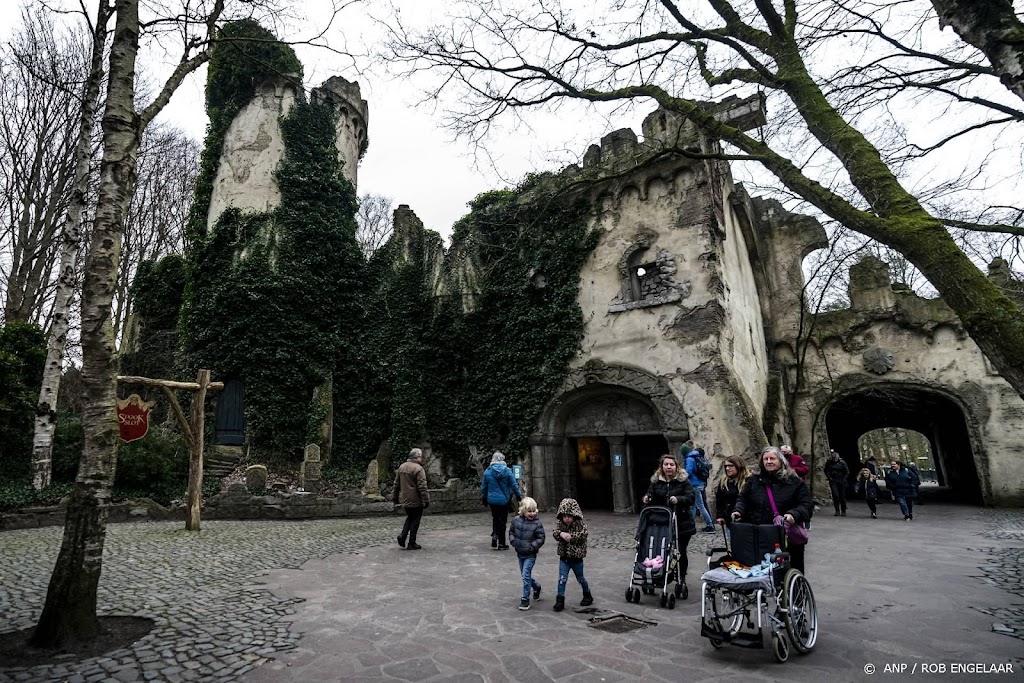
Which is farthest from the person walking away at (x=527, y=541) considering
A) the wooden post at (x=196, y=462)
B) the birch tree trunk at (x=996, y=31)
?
the wooden post at (x=196, y=462)

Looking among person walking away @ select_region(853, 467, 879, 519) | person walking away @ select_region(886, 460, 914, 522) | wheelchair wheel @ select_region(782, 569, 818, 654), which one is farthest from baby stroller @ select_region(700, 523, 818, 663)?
person walking away @ select_region(853, 467, 879, 519)

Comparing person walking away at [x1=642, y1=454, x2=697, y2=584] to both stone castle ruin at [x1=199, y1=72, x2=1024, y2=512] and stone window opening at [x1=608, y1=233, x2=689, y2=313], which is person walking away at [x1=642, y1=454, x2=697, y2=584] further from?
stone window opening at [x1=608, y1=233, x2=689, y2=313]

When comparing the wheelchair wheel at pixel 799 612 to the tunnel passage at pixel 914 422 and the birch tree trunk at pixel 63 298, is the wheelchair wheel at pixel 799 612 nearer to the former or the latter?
the birch tree trunk at pixel 63 298

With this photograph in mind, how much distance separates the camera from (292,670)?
3.84 metres

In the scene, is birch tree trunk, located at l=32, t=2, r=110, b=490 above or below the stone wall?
above

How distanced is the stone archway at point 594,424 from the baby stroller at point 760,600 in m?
9.18

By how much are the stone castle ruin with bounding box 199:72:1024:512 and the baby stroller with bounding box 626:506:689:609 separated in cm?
733

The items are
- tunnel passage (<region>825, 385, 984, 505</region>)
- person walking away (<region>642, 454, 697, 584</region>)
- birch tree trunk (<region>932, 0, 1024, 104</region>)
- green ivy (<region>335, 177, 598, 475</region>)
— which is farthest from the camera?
tunnel passage (<region>825, 385, 984, 505</region>)

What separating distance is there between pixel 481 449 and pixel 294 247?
9.39 m

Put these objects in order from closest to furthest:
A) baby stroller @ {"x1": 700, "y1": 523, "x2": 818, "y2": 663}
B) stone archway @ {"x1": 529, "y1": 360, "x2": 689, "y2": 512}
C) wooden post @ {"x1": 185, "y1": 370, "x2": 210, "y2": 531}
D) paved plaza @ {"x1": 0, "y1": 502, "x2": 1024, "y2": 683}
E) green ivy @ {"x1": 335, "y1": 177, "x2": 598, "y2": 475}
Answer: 1. paved plaza @ {"x1": 0, "y1": 502, "x2": 1024, "y2": 683}
2. baby stroller @ {"x1": 700, "y1": 523, "x2": 818, "y2": 663}
3. wooden post @ {"x1": 185, "y1": 370, "x2": 210, "y2": 531}
4. stone archway @ {"x1": 529, "y1": 360, "x2": 689, "y2": 512}
5. green ivy @ {"x1": 335, "y1": 177, "x2": 598, "y2": 475}

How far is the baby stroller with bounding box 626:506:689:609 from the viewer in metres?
5.49

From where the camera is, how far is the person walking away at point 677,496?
5855 millimetres

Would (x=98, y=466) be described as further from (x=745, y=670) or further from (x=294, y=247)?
(x=294, y=247)

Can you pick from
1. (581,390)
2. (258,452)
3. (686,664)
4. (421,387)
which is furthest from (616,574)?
(258,452)
